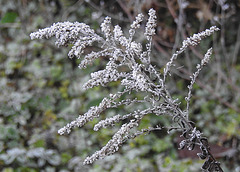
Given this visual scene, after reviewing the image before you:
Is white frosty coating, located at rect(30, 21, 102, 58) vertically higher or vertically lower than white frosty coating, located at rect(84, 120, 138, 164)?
higher

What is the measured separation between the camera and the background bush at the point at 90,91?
260cm

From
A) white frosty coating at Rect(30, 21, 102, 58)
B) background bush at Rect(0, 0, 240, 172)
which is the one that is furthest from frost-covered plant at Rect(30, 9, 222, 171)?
background bush at Rect(0, 0, 240, 172)

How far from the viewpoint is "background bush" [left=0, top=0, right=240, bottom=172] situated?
260cm

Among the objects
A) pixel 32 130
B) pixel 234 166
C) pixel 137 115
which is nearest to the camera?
pixel 137 115

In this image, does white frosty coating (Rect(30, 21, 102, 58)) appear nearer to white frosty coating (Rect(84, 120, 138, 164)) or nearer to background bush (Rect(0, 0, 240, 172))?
white frosty coating (Rect(84, 120, 138, 164))

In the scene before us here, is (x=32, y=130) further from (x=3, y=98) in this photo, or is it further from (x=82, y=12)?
(x=82, y=12)

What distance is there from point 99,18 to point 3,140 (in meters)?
1.73

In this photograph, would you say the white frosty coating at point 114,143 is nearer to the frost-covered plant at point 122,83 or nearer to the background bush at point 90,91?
the frost-covered plant at point 122,83

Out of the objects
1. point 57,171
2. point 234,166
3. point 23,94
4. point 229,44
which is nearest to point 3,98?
point 23,94

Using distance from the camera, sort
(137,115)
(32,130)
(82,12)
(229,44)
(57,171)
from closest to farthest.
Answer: (137,115), (57,171), (32,130), (229,44), (82,12)

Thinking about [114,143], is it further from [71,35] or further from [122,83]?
[71,35]

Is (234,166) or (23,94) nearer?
(234,166)

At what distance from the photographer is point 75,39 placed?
1.09 m

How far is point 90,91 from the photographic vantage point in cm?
328
